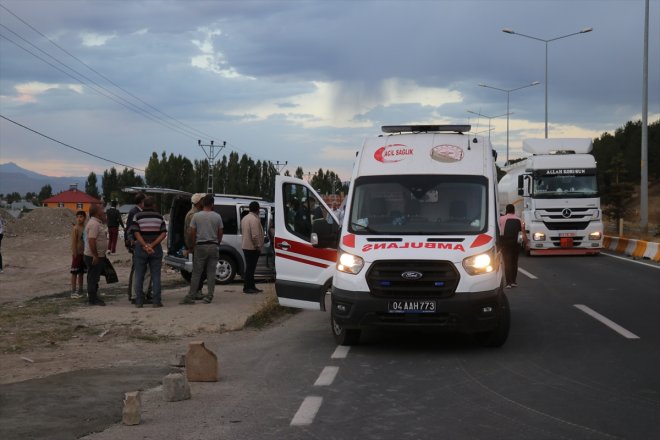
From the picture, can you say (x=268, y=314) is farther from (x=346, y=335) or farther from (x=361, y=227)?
(x=361, y=227)

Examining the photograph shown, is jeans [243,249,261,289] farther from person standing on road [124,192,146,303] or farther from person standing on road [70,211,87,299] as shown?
person standing on road [70,211,87,299]

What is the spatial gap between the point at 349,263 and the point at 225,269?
9406 millimetres

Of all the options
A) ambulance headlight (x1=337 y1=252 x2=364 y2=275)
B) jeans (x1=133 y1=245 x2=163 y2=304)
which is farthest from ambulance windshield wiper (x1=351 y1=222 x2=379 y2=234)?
jeans (x1=133 y1=245 x2=163 y2=304)

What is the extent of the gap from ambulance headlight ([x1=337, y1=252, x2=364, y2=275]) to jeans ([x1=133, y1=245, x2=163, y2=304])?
5106mm

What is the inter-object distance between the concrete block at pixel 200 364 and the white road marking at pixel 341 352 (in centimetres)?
172

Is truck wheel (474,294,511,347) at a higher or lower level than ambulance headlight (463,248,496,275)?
lower

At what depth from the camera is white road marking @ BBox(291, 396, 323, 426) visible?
639 cm

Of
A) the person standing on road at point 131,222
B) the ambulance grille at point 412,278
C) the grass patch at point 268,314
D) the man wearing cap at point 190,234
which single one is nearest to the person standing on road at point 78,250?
the person standing on road at point 131,222

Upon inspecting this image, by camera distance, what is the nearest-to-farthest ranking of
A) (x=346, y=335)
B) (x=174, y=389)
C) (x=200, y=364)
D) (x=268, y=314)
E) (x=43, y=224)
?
(x=174, y=389)
(x=200, y=364)
(x=346, y=335)
(x=268, y=314)
(x=43, y=224)

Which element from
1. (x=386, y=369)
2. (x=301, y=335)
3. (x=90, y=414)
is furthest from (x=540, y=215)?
(x=90, y=414)

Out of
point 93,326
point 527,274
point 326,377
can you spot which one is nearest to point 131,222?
point 93,326

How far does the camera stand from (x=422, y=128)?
11438 mm

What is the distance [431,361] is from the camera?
29.7 feet

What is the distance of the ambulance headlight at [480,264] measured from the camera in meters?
9.19
